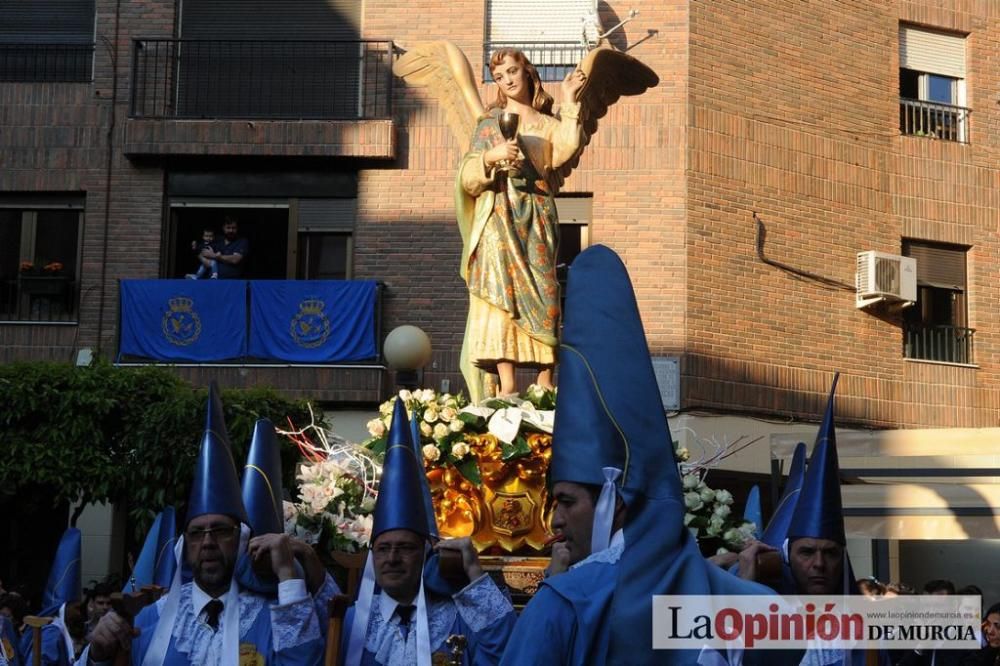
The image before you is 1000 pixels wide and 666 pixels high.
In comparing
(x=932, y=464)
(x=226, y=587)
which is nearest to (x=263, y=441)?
(x=226, y=587)

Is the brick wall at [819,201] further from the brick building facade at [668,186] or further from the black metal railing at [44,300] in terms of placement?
the black metal railing at [44,300]

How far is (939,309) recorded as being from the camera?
20047mm

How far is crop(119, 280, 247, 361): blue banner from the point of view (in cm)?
1844

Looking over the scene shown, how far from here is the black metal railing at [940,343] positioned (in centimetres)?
1988

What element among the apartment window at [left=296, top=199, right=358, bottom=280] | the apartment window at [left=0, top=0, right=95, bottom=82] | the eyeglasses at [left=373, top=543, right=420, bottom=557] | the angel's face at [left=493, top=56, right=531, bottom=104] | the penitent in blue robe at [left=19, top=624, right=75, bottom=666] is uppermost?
the apartment window at [left=0, top=0, right=95, bottom=82]

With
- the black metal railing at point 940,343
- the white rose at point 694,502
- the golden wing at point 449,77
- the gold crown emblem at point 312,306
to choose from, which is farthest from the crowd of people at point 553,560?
the black metal railing at point 940,343

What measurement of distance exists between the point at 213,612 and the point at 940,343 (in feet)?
53.2

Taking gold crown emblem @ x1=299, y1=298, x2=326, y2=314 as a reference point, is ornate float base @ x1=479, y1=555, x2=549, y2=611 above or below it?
below

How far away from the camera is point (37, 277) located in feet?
62.6

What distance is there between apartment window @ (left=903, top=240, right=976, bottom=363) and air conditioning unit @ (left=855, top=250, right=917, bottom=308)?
62 cm

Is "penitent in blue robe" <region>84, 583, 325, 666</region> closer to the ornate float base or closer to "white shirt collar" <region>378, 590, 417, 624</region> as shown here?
"white shirt collar" <region>378, 590, 417, 624</region>

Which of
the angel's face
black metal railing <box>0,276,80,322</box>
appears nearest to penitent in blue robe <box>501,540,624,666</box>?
the angel's face

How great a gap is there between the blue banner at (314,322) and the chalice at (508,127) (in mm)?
9926

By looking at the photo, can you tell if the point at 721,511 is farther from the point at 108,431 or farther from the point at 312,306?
the point at 312,306
